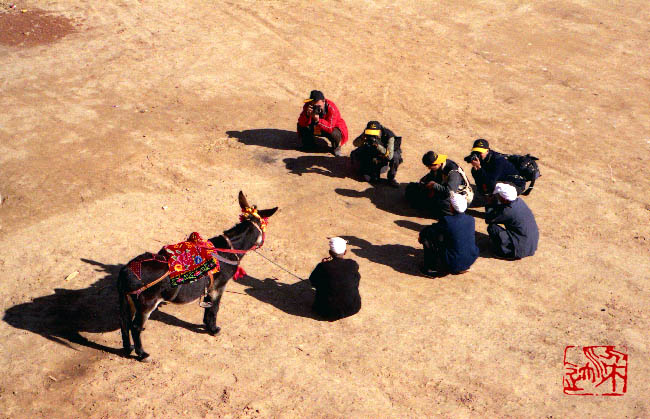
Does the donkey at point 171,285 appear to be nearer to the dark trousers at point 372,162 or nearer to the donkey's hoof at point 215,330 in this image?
the donkey's hoof at point 215,330

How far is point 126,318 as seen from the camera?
8.29m

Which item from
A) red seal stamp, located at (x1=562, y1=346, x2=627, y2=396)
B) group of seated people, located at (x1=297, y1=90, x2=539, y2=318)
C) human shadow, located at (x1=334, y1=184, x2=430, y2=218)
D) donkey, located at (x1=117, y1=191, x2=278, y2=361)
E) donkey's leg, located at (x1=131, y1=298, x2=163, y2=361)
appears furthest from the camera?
human shadow, located at (x1=334, y1=184, x2=430, y2=218)

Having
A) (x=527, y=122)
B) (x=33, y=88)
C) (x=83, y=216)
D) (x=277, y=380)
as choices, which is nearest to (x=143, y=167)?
(x=83, y=216)

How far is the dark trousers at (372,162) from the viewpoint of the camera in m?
13.1

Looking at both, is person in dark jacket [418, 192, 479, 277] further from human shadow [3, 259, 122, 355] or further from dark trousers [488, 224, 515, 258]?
human shadow [3, 259, 122, 355]

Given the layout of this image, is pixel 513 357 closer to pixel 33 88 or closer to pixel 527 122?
pixel 527 122

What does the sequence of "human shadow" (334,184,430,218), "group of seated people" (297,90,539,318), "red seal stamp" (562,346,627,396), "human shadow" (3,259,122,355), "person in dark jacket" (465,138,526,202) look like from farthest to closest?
"human shadow" (334,184,430,218) < "person in dark jacket" (465,138,526,202) < "group of seated people" (297,90,539,318) < "human shadow" (3,259,122,355) < "red seal stamp" (562,346,627,396)

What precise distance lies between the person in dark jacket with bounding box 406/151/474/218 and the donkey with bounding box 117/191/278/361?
169 inches

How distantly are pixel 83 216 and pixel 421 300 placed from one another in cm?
672

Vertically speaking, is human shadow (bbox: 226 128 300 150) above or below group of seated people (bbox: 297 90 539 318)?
below

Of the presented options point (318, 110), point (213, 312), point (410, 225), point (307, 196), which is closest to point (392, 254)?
point (410, 225)

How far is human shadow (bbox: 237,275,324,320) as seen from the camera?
32.1 feet

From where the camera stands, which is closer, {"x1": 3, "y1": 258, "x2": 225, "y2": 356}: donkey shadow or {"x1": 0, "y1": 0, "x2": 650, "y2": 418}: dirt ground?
{"x1": 0, "y1": 0, "x2": 650, "y2": 418}: dirt ground

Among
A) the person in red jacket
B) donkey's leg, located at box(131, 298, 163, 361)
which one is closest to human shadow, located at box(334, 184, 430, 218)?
the person in red jacket
